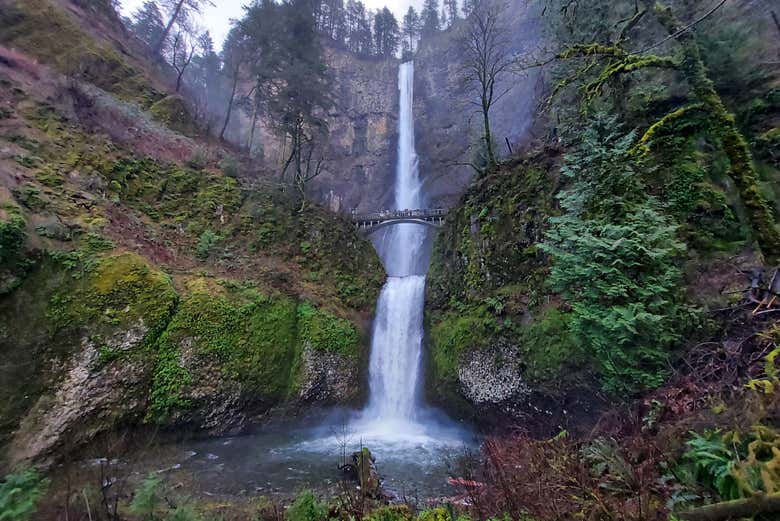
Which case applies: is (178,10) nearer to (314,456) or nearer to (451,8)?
(314,456)

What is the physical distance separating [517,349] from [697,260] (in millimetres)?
4515

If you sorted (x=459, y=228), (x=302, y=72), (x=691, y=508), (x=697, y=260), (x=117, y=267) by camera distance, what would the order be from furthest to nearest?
(x=302, y=72)
(x=459, y=228)
(x=117, y=267)
(x=697, y=260)
(x=691, y=508)

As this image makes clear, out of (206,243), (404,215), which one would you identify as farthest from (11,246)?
(404,215)

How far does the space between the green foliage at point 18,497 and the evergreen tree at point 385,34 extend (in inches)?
2176

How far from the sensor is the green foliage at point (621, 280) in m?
5.92

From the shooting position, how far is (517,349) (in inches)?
380

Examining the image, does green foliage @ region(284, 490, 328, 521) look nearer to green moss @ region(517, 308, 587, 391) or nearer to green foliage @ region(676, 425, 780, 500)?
green foliage @ region(676, 425, 780, 500)

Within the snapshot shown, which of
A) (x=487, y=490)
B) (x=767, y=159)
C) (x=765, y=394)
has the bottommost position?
(x=487, y=490)

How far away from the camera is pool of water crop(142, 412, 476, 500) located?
25.1ft

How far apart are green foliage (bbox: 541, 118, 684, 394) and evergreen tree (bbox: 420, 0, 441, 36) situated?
51.2 metres

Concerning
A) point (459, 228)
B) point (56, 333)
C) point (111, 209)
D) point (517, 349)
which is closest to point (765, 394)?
point (517, 349)

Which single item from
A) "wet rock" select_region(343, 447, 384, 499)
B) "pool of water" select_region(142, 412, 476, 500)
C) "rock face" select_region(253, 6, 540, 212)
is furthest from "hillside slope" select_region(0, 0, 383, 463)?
"rock face" select_region(253, 6, 540, 212)

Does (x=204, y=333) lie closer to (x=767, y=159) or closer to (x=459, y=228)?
(x=459, y=228)

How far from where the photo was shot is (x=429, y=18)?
167ft
